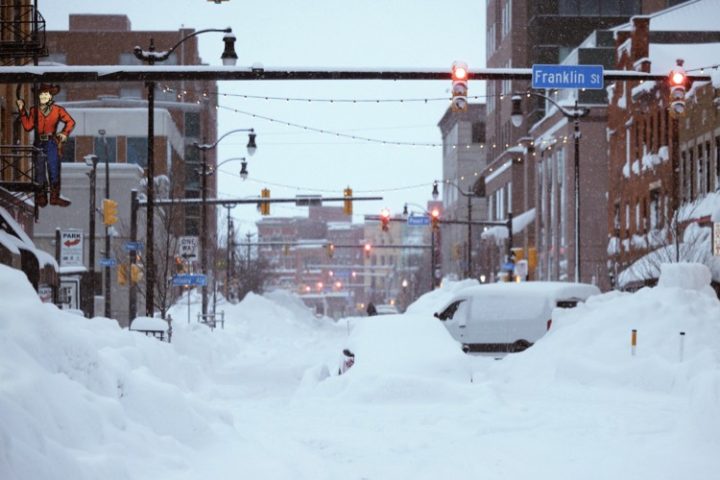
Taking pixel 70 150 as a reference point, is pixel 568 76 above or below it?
below

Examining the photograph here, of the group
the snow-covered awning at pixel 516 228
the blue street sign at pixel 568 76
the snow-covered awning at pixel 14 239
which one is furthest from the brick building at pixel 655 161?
the snow-covered awning at pixel 516 228

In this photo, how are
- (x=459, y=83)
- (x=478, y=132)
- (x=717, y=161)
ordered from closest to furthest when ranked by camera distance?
1. (x=459, y=83)
2. (x=717, y=161)
3. (x=478, y=132)

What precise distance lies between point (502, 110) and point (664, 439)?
3517 inches

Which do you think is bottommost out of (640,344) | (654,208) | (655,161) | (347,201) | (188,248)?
(640,344)

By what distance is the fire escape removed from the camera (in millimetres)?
26734

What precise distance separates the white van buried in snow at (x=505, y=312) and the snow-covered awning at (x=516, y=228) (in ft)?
173

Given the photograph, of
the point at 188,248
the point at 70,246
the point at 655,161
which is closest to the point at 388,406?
the point at 188,248

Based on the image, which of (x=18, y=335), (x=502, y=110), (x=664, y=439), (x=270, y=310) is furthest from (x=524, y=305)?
(x=502, y=110)

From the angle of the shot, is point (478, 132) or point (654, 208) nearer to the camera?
point (654, 208)

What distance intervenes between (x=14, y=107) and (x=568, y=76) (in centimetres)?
1836

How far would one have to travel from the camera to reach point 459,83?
821 inches

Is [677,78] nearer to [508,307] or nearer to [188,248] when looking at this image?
[508,307]

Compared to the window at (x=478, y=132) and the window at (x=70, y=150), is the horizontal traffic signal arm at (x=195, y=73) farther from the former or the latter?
the window at (x=478, y=132)

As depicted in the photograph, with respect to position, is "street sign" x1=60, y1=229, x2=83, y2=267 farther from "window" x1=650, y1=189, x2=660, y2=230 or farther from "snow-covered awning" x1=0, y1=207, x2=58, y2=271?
"window" x1=650, y1=189, x2=660, y2=230
